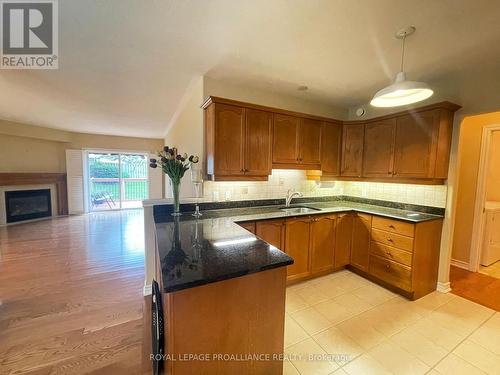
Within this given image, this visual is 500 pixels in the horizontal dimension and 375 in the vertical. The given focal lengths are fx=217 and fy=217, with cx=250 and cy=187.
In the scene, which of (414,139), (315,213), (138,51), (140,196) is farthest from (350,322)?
(140,196)

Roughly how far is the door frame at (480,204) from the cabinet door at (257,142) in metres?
3.00

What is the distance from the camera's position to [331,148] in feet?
10.5

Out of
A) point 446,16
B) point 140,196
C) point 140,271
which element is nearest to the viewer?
point 446,16

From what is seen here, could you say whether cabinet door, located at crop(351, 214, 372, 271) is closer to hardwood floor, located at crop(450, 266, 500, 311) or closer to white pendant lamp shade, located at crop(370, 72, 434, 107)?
hardwood floor, located at crop(450, 266, 500, 311)

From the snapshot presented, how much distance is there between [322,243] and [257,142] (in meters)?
1.54

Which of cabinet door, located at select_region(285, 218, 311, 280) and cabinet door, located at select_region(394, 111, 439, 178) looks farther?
cabinet door, located at select_region(285, 218, 311, 280)

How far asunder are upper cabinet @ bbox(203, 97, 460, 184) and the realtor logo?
137 centimetres

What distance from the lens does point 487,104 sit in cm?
226

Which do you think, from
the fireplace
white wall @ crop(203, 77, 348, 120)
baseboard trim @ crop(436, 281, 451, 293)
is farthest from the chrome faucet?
the fireplace

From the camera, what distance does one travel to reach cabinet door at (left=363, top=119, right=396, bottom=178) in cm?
284

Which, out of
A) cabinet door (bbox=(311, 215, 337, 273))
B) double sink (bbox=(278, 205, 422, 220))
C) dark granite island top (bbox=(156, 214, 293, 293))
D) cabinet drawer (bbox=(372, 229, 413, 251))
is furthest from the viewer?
cabinet door (bbox=(311, 215, 337, 273))

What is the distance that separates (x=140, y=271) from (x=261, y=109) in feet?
9.04

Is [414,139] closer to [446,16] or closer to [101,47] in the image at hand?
[446,16]

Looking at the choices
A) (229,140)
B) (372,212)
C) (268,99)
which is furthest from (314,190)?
(229,140)
